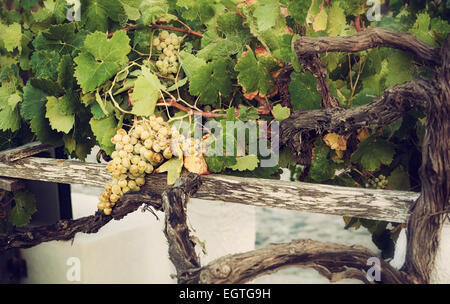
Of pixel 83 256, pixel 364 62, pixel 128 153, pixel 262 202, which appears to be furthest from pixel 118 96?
pixel 83 256

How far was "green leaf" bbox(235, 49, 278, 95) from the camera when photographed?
1.01 m

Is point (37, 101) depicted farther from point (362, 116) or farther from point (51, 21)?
point (362, 116)

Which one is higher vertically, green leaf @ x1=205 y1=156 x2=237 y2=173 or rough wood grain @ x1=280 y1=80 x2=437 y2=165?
rough wood grain @ x1=280 y1=80 x2=437 y2=165

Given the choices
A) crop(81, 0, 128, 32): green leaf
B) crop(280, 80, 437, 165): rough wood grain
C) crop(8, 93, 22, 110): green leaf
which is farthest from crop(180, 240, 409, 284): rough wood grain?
crop(8, 93, 22, 110): green leaf

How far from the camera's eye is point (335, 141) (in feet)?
3.43

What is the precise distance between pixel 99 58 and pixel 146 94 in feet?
0.47

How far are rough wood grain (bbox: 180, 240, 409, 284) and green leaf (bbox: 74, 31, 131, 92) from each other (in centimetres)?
54

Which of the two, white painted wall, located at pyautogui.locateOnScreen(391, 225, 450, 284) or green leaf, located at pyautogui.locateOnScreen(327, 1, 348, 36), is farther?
green leaf, located at pyautogui.locateOnScreen(327, 1, 348, 36)

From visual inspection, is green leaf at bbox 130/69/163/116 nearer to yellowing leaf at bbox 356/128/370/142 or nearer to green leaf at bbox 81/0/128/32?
green leaf at bbox 81/0/128/32

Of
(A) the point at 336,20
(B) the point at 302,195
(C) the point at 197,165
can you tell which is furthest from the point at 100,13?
(B) the point at 302,195

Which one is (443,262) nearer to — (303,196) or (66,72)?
(303,196)

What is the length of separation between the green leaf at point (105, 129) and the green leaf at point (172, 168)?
0.57 feet

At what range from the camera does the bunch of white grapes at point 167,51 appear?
115cm

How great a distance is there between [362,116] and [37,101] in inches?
32.3
